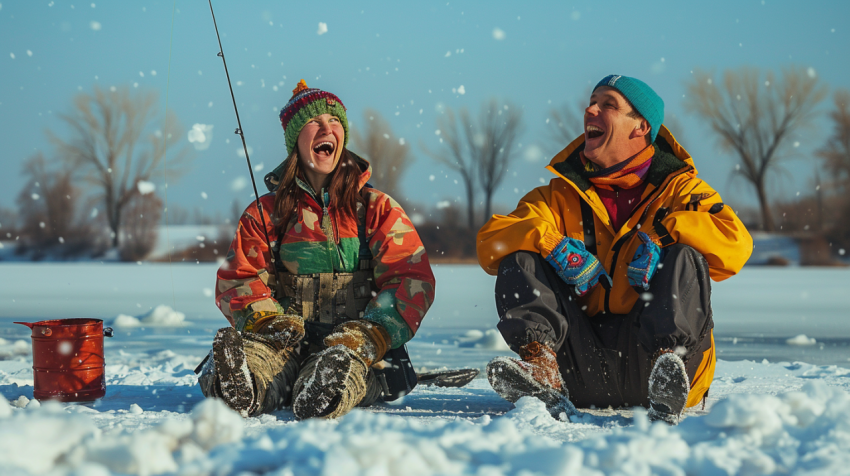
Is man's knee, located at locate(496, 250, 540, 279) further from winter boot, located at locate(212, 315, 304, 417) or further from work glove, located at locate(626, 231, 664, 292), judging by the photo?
winter boot, located at locate(212, 315, 304, 417)

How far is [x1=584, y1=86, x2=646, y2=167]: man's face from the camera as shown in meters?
2.95

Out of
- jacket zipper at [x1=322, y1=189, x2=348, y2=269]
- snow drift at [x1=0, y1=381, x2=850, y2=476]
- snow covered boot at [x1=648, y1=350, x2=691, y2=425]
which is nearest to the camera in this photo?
snow drift at [x1=0, y1=381, x2=850, y2=476]

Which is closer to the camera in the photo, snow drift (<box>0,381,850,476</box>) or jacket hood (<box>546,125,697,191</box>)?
snow drift (<box>0,381,850,476</box>)

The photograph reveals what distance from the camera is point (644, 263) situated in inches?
101

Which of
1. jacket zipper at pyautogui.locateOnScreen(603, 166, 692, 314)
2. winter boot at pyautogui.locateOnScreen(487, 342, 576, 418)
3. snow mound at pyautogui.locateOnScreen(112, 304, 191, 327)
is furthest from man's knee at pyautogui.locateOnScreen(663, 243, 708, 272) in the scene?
snow mound at pyautogui.locateOnScreen(112, 304, 191, 327)

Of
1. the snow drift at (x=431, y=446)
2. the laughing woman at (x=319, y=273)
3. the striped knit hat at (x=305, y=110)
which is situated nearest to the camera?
the snow drift at (x=431, y=446)

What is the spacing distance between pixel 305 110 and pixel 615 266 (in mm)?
1603

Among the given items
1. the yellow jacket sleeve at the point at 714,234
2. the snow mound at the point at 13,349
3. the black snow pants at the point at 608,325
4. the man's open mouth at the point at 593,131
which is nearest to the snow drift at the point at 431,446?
the black snow pants at the point at 608,325

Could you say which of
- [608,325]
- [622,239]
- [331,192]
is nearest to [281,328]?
[331,192]

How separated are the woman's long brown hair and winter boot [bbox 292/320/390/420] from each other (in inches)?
25.0

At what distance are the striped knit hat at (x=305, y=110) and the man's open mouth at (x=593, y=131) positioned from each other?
1.16 m

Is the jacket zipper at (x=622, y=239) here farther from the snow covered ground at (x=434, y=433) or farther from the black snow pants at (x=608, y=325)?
the snow covered ground at (x=434, y=433)

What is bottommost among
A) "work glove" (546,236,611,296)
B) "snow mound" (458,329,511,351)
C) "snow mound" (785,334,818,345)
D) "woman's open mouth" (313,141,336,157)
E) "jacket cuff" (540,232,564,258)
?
"snow mound" (785,334,818,345)

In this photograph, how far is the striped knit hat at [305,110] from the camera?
3262 millimetres
